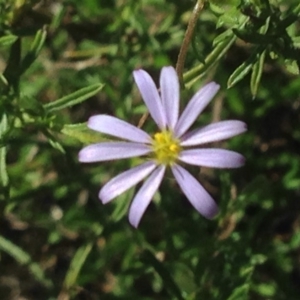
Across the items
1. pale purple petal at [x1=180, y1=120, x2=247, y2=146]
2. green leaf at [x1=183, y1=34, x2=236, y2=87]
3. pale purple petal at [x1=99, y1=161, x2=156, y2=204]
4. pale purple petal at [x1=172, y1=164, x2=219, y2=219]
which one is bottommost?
pale purple petal at [x1=172, y1=164, x2=219, y2=219]

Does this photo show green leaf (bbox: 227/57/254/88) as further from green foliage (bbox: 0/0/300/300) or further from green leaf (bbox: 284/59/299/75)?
green leaf (bbox: 284/59/299/75)

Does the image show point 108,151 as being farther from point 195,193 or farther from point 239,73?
point 239,73

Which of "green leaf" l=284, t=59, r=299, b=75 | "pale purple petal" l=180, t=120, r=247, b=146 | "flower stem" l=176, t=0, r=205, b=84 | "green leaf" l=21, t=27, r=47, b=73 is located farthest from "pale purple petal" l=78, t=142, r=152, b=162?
"green leaf" l=21, t=27, r=47, b=73

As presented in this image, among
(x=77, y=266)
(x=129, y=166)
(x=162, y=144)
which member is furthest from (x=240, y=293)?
(x=77, y=266)

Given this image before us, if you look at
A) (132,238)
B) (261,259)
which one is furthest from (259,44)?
(132,238)

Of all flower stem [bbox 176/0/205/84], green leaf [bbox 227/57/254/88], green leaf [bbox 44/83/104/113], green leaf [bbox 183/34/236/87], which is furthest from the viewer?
green leaf [bbox 44/83/104/113]

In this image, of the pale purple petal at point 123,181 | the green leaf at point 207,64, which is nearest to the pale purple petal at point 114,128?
the pale purple petal at point 123,181

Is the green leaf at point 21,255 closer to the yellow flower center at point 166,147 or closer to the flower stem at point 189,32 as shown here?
the yellow flower center at point 166,147
